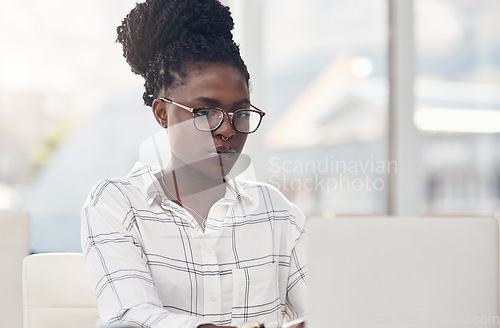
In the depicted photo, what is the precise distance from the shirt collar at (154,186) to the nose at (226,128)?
12cm

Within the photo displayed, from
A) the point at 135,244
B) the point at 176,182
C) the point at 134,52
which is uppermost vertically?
the point at 134,52

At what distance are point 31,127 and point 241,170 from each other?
1.02 metres

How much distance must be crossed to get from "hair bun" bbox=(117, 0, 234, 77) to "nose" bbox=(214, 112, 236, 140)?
0.76 feet

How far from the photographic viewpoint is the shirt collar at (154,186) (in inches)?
54.6

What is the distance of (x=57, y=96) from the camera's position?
2328mm

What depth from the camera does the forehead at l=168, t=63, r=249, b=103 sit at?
1.46 meters

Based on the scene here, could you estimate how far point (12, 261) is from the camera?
1.35 m

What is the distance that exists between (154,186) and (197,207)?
0.42 ft

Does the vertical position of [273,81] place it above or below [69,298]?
above

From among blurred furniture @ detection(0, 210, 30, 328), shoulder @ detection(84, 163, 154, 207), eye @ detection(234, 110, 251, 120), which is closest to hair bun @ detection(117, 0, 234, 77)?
eye @ detection(234, 110, 251, 120)

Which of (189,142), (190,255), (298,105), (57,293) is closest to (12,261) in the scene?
(57,293)

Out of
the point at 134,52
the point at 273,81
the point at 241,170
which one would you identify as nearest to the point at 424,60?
the point at 273,81

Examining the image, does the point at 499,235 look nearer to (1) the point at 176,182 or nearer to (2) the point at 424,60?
(1) the point at 176,182

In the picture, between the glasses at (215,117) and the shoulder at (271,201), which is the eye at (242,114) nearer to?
the glasses at (215,117)
